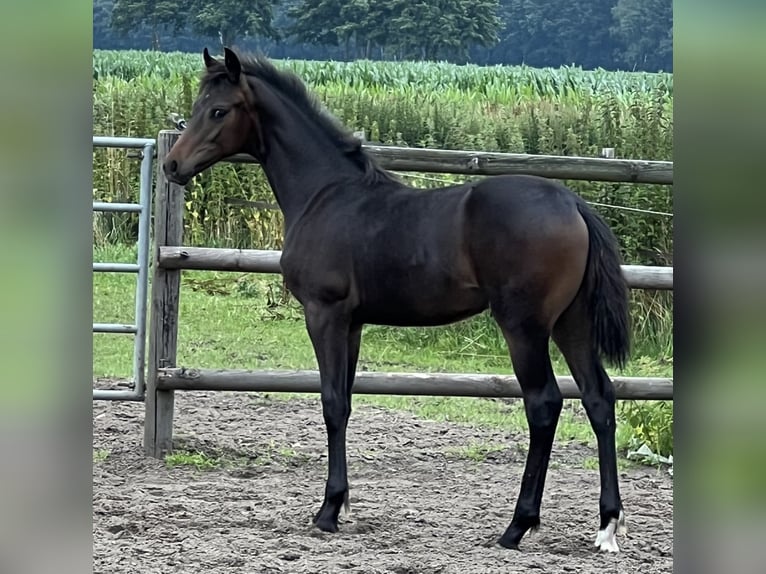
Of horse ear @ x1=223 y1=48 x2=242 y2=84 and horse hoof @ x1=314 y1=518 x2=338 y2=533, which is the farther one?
horse ear @ x1=223 y1=48 x2=242 y2=84

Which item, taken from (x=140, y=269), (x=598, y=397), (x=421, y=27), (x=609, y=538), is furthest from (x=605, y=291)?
(x=421, y=27)

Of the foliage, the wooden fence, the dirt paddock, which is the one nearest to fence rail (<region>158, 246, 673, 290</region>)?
the wooden fence

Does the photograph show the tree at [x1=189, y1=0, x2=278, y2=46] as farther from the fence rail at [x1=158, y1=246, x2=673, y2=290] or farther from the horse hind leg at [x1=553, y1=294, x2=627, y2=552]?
the horse hind leg at [x1=553, y1=294, x2=627, y2=552]

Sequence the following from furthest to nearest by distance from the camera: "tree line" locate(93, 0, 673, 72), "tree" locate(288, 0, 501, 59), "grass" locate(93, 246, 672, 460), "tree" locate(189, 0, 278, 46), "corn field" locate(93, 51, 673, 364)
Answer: "tree" locate(189, 0, 278, 46), "tree" locate(288, 0, 501, 59), "tree line" locate(93, 0, 673, 72), "corn field" locate(93, 51, 673, 364), "grass" locate(93, 246, 672, 460)

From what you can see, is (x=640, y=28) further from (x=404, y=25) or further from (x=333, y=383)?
(x=333, y=383)

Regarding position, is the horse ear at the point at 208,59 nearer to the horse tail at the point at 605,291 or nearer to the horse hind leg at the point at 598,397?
the horse tail at the point at 605,291

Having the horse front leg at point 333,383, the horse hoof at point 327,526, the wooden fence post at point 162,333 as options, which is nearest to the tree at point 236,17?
the wooden fence post at point 162,333

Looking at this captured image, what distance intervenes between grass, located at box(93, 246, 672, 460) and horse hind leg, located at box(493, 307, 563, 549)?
1.55m

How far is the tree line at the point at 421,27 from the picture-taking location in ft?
72.0

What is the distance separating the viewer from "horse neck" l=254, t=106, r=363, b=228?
419 centimetres

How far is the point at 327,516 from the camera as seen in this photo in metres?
3.92

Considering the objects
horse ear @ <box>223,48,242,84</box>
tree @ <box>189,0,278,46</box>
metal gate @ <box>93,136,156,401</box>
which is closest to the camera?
horse ear @ <box>223,48,242,84</box>

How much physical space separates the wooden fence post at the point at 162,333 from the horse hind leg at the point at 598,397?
221cm
